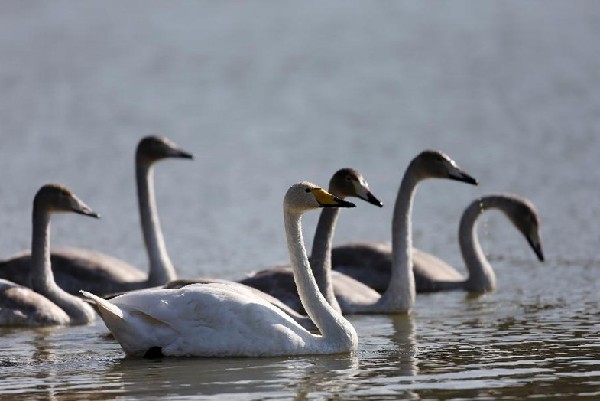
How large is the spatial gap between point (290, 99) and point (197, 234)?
44.7ft

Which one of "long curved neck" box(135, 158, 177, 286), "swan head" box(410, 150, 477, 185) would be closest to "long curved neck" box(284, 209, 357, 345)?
"swan head" box(410, 150, 477, 185)

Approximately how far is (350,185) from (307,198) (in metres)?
2.07

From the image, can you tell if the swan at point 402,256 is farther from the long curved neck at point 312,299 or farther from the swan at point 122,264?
the long curved neck at point 312,299

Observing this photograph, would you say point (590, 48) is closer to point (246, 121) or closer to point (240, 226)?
point (246, 121)

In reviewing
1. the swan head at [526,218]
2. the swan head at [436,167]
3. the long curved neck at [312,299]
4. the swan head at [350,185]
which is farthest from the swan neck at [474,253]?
the long curved neck at [312,299]

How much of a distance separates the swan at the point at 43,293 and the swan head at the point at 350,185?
103 inches

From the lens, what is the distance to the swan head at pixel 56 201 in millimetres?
15789

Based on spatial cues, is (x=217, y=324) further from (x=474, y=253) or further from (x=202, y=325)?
(x=474, y=253)

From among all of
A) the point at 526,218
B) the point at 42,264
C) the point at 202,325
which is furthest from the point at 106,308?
the point at 526,218

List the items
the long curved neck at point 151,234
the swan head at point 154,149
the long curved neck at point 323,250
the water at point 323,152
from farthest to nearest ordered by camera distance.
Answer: the swan head at point 154,149 < the long curved neck at point 151,234 < the long curved neck at point 323,250 < the water at point 323,152

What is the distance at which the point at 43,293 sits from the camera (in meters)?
15.5

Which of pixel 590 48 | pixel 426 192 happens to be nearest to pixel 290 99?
pixel 590 48

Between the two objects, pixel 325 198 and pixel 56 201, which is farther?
pixel 56 201

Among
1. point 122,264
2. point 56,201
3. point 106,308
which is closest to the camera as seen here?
point 106,308
